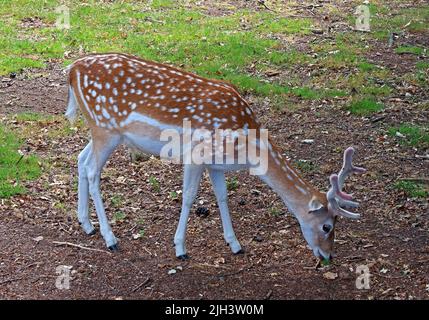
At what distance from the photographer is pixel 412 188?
Result: 7250mm

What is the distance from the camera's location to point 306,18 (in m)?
13.4

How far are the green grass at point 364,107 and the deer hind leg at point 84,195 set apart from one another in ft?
12.8

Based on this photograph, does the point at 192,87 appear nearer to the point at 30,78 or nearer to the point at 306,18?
the point at 30,78

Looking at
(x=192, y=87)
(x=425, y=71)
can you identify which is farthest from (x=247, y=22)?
(x=192, y=87)

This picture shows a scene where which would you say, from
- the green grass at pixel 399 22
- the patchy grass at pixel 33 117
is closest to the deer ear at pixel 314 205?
the patchy grass at pixel 33 117

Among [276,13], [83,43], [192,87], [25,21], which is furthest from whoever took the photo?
[276,13]

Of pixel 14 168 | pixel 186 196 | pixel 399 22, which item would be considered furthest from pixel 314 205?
pixel 399 22

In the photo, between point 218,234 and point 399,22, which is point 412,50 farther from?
point 218,234

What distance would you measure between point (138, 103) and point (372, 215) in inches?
92.3

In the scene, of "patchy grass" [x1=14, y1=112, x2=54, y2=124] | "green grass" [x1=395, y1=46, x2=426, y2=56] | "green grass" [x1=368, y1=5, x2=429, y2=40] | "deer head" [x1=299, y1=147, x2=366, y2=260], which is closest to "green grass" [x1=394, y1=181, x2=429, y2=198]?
"deer head" [x1=299, y1=147, x2=366, y2=260]

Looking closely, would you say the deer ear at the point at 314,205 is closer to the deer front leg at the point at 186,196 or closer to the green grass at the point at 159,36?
the deer front leg at the point at 186,196

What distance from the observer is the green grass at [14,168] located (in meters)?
7.30

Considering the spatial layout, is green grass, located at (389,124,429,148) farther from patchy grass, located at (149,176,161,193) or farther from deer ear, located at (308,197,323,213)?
deer ear, located at (308,197,323,213)

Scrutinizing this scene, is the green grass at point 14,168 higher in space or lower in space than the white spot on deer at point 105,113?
lower
